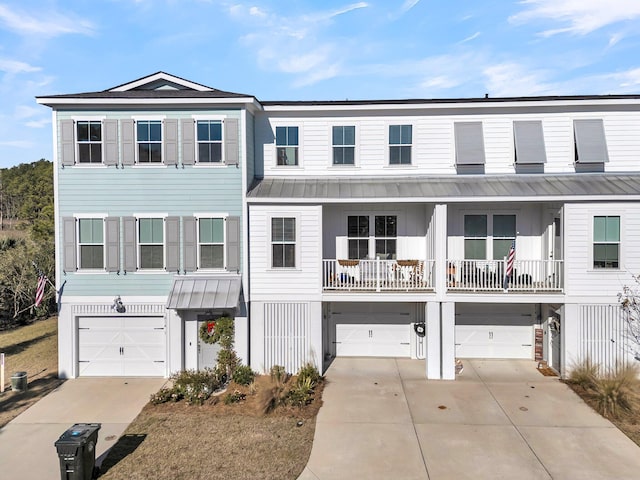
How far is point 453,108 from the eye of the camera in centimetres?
1470

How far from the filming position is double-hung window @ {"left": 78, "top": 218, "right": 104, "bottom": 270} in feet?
45.5

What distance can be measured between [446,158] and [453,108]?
163 cm

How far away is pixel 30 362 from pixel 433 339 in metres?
13.6

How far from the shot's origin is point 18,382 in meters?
12.9

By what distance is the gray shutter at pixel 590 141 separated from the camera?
1435cm

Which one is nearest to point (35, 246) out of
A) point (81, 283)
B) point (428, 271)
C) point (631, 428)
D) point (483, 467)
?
point (81, 283)

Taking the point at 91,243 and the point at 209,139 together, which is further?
the point at 91,243

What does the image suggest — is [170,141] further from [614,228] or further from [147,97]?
[614,228]

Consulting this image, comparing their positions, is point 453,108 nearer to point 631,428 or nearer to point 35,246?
point 631,428

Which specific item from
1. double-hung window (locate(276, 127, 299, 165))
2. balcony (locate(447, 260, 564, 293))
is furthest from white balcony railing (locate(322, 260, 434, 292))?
double-hung window (locate(276, 127, 299, 165))

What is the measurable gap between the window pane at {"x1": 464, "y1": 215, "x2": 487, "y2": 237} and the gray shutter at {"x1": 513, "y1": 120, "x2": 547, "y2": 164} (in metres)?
2.21

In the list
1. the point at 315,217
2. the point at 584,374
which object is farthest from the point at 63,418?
the point at 584,374

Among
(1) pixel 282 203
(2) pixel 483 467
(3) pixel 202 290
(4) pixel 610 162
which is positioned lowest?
(2) pixel 483 467


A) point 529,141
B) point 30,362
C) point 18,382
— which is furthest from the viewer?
point 30,362
